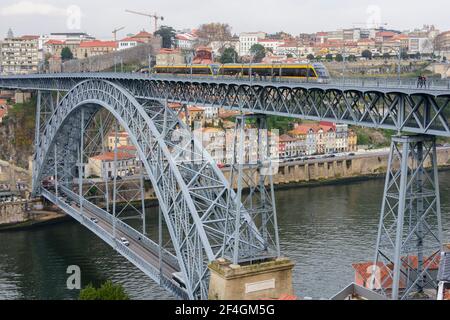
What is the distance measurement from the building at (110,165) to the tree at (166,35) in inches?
1507

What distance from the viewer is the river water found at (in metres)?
25.0

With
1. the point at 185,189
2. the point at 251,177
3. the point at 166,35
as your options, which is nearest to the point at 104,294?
the point at 185,189

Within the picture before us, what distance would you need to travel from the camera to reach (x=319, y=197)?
Answer: 44.1 m

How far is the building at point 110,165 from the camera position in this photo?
4241 cm

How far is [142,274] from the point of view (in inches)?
1033

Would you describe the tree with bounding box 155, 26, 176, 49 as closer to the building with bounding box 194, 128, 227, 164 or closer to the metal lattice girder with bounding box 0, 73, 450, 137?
the building with bounding box 194, 128, 227, 164

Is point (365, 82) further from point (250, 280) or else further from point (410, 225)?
point (250, 280)

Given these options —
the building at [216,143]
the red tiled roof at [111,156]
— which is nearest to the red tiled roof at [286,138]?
the building at [216,143]

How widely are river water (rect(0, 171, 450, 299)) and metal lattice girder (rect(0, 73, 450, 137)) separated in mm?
6952

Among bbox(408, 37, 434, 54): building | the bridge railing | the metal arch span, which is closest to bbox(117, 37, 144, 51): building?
bbox(408, 37, 434, 54): building

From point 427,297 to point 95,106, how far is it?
21.2m

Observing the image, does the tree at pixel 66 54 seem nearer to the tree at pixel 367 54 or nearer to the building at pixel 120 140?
the building at pixel 120 140
